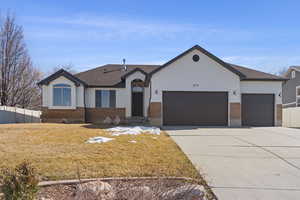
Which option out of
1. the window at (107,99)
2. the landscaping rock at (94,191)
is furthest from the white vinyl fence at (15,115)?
the landscaping rock at (94,191)

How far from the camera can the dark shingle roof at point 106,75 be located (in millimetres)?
16844

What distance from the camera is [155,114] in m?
14.3

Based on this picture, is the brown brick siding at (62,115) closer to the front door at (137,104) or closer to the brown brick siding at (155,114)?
the front door at (137,104)

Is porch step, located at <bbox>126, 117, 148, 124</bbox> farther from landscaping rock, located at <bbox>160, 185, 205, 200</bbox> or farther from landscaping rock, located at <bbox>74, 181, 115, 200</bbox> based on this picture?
landscaping rock, located at <bbox>160, 185, 205, 200</bbox>

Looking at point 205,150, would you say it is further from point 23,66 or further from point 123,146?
point 23,66

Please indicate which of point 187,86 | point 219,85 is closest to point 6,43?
point 187,86

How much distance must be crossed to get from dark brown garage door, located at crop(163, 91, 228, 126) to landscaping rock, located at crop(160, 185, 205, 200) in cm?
1089

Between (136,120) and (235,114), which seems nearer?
(235,114)

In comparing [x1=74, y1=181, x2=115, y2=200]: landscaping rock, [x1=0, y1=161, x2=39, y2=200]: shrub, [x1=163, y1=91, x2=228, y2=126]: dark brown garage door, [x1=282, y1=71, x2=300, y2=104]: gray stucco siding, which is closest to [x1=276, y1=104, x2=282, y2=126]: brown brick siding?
[x1=163, y1=91, x2=228, y2=126]: dark brown garage door

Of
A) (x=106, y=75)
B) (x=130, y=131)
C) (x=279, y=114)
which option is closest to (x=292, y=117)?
(x=279, y=114)

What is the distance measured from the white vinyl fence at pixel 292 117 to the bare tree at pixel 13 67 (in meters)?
25.8

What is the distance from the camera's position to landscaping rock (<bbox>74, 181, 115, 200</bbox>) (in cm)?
339

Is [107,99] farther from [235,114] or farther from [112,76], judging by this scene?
[235,114]

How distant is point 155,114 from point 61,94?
742cm
